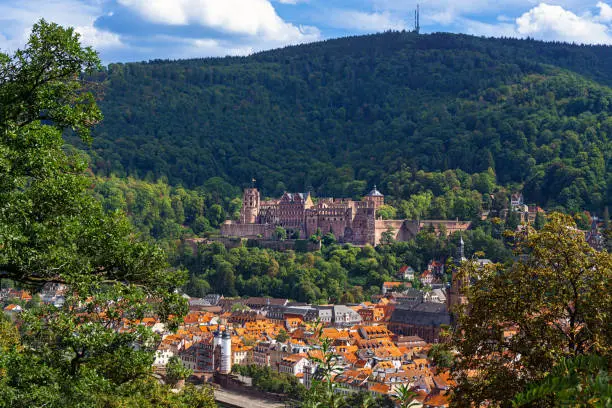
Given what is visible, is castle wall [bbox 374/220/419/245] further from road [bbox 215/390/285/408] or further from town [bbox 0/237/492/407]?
road [bbox 215/390/285/408]

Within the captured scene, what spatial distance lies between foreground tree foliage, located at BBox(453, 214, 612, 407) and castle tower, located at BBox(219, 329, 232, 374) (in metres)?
48.5

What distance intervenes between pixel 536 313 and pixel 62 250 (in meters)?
7.71

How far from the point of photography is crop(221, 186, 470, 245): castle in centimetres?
9912

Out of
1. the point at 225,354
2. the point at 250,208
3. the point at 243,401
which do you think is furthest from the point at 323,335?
the point at 250,208

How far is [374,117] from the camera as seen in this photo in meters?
170

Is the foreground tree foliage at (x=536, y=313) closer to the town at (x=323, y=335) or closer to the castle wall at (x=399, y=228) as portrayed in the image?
the town at (x=323, y=335)

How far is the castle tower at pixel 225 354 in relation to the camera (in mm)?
62719

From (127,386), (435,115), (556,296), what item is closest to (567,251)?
(556,296)

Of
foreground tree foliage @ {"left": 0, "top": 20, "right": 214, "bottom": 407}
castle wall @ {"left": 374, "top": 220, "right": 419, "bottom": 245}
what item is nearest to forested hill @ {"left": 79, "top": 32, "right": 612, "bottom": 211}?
castle wall @ {"left": 374, "top": 220, "right": 419, "bottom": 245}

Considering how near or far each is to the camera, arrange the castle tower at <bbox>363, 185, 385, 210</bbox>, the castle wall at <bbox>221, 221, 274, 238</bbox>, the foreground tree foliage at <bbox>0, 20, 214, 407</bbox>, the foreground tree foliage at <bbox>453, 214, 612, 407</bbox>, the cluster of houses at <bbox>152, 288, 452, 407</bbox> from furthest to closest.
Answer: the castle wall at <bbox>221, 221, 274, 238</bbox> < the castle tower at <bbox>363, 185, 385, 210</bbox> < the cluster of houses at <bbox>152, 288, 452, 407</bbox> < the foreground tree foliage at <bbox>453, 214, 612, 407</bbox> < the foreground tree foliage at <bbox>0, 20, 214, 407</bbox>

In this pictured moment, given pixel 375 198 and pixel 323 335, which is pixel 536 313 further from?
pixel 375 198

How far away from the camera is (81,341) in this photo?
39.6ft

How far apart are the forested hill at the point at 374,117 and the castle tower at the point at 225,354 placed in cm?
4912

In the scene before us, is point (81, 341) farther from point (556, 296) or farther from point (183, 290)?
point (183, 290)
